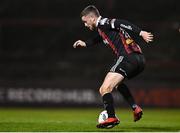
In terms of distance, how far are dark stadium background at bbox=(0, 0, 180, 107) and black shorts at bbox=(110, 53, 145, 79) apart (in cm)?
Answer: 947

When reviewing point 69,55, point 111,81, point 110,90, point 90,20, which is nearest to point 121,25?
point 90,20

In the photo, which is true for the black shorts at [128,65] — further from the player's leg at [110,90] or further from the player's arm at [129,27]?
the player's arm at [129,27]

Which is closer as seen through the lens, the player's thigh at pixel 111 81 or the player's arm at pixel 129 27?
the player's arm at pixel 129 27

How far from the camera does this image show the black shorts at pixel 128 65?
9.16 metres

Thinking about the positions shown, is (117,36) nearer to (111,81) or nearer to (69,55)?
(111,81)

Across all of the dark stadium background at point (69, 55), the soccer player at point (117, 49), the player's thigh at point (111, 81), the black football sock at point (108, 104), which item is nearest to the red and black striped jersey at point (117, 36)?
the soccer player at point (117, 49)

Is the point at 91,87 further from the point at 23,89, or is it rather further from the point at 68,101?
the point at 23,89

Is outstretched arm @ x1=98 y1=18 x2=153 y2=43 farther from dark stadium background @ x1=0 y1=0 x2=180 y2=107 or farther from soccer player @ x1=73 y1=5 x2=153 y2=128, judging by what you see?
dark stadium background @ x1=0 y1=0 x2=180 y2=107

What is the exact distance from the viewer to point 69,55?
823 inches

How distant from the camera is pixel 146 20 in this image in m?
21.6

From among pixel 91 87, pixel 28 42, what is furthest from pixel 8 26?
pixel 91 87

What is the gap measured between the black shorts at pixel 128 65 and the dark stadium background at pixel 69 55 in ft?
31.1

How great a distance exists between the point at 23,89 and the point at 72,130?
10407 mm

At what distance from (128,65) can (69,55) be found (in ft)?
38.8
